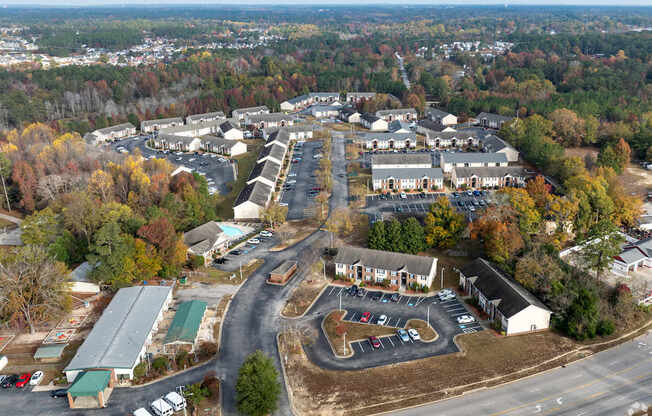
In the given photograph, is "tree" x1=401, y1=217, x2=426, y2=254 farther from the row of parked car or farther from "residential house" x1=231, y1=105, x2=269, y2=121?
"residential house" x1=231, y1=105, x2=269, y2=121

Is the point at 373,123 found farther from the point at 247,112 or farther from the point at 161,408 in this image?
the point at 161,408

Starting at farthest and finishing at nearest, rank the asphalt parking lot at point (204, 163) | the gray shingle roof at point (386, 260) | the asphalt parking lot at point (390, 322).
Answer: the asphalt parking lot at point (204, 163) → the gray shingle roof at point (386, 260) → the asphalt parking lot at point (390, 322)

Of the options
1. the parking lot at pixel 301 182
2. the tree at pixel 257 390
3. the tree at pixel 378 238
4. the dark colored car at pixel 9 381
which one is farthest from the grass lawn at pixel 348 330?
the parking lot at pixel 301 182

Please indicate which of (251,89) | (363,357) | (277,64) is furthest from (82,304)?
(277,64)

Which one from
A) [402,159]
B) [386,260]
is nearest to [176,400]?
[386,260]

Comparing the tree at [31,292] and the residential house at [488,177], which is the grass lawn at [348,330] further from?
the residential house at [488,177]

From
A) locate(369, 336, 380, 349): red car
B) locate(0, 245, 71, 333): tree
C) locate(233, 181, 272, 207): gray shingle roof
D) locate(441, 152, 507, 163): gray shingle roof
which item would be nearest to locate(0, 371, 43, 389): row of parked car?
locate(0, 245, 71, 333): tree
